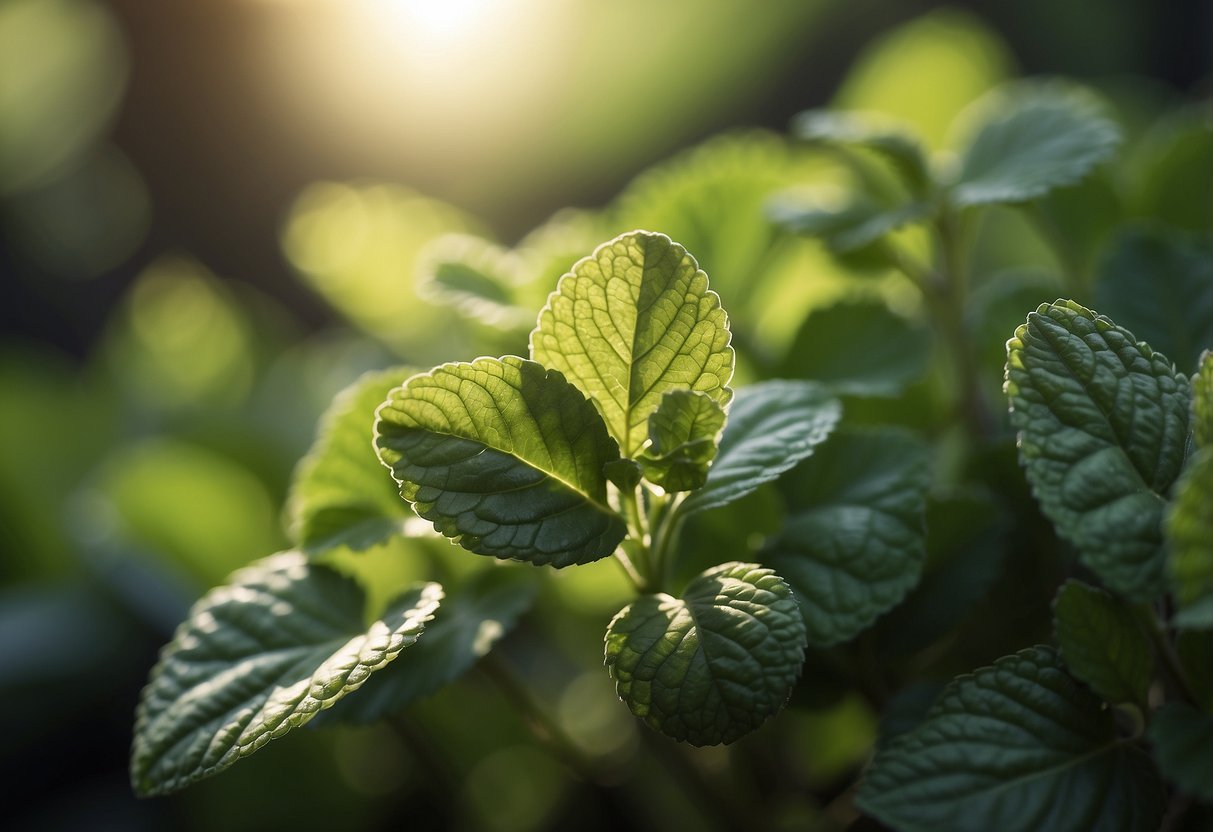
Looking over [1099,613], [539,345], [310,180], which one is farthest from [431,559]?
[310,180]

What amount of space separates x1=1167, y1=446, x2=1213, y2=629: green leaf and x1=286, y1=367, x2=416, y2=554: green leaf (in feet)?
0.99

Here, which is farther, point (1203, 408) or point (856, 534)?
point (856, 534)

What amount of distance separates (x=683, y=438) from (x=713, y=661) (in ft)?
0.26

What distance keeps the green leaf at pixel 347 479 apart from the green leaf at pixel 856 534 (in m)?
0.18

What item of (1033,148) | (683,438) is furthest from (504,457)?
(1033,148)

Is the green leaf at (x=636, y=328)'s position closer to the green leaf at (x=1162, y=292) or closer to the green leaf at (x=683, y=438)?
the green leaf at (x=683, y=438)

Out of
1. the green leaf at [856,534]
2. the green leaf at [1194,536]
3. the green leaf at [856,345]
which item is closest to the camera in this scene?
the green leaf at [1194,536]

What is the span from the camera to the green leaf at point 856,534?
0.42 metres

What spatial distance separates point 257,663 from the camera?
418 millimetres

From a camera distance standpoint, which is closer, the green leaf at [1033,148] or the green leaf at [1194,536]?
the green leaf at [1194,536]

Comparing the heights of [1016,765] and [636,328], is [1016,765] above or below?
below

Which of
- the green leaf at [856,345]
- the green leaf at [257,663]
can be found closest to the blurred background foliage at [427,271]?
the green leaf at [856,345]

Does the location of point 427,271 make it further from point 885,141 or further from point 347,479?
point 885,141

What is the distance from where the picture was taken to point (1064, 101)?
0.57 m
